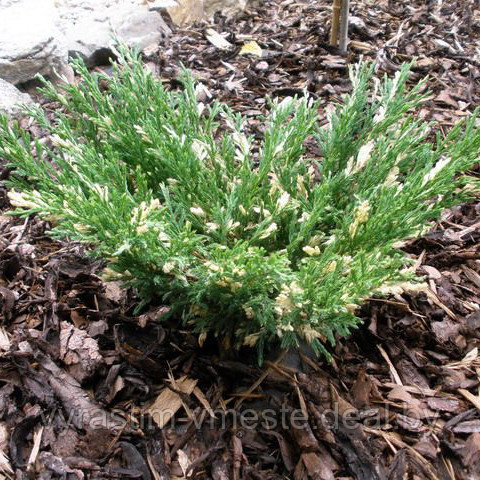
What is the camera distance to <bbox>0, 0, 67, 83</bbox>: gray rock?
357cm

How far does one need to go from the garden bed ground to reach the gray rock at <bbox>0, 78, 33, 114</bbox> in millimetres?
965

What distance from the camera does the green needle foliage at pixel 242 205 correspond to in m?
1.61

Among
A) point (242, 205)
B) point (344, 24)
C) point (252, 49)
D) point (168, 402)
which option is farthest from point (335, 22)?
point (168, 402)

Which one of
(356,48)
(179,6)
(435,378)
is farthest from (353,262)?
(179,6)

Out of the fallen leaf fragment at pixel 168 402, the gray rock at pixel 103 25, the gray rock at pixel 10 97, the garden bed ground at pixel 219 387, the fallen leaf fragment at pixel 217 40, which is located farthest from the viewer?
the fallen leaf fragment at pixel 217 40

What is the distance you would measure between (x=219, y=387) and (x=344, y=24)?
290 cm

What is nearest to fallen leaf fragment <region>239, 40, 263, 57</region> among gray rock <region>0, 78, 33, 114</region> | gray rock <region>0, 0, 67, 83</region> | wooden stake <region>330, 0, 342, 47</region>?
wooden stake <region>330, 0, 342, 47</region>

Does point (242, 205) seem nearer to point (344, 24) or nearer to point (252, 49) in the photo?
point (344, 24)

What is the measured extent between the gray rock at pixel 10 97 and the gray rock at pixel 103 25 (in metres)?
0.69

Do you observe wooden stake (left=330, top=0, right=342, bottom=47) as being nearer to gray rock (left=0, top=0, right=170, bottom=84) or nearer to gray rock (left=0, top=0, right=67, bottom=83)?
gray rock (left=0, top=0, right=170, bottom=84)

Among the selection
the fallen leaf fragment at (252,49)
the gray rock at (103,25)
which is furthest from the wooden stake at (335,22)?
the gray rock at (103,25)

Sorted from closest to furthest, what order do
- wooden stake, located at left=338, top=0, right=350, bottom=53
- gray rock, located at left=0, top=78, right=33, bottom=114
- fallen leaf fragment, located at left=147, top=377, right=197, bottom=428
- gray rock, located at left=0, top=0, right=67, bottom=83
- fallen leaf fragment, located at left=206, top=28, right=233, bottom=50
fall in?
fallen leaf fragment, located at left=147, top=377, right=197, bottom=428
gray rock, located at left=0, top=78, right=33, bottom=114
gray rock, located at left=0, top=0, right=67, bottom=83
wooden stake, located at left=338, top=0, right=350, bottom=53
fallen leaf fragment, located at left=206, top=28, right=233, bottom=50

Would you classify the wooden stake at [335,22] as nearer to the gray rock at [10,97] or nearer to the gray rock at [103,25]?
the gray rock at [103,25]

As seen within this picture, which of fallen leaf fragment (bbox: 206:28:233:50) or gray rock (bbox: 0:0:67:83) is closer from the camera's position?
gray rock (bbox: 0:0:67:83)
